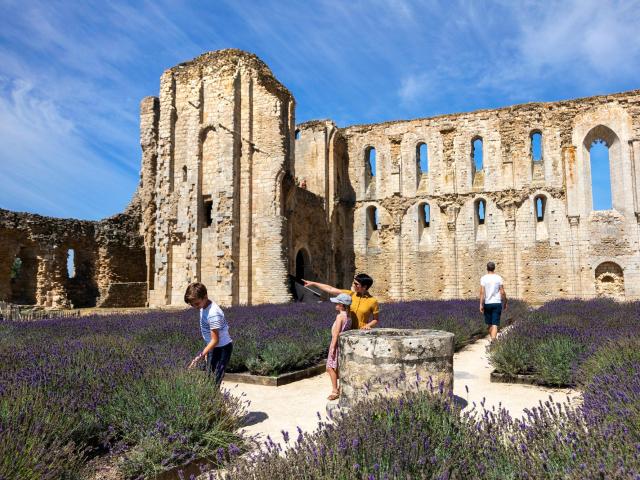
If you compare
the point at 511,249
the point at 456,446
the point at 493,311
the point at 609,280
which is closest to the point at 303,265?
the point at 511,249

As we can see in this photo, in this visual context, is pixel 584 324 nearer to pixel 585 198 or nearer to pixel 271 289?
pixel 271 289

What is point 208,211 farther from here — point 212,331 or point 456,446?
point 456,446

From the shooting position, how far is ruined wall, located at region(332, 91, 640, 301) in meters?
20.6

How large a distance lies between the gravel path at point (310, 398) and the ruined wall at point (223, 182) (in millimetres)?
10234

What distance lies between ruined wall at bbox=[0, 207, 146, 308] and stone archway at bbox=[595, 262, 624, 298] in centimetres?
1839

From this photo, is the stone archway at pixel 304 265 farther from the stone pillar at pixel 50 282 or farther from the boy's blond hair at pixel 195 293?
the boy's blond hair at pixel 195 293

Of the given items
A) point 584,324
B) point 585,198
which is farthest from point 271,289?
point 585,198

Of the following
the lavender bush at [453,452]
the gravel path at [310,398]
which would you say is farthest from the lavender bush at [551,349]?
the lavender bush at [453,452]

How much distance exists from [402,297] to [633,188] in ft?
35.0

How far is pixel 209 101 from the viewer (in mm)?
17688

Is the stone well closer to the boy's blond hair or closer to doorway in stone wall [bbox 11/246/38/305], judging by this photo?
the boy's blond hair

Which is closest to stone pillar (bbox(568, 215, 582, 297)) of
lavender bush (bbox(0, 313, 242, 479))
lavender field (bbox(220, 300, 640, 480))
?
lavender field (bbox(220, 300, 640, 480))

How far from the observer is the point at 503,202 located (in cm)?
2197

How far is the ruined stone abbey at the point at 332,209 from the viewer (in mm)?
17000
